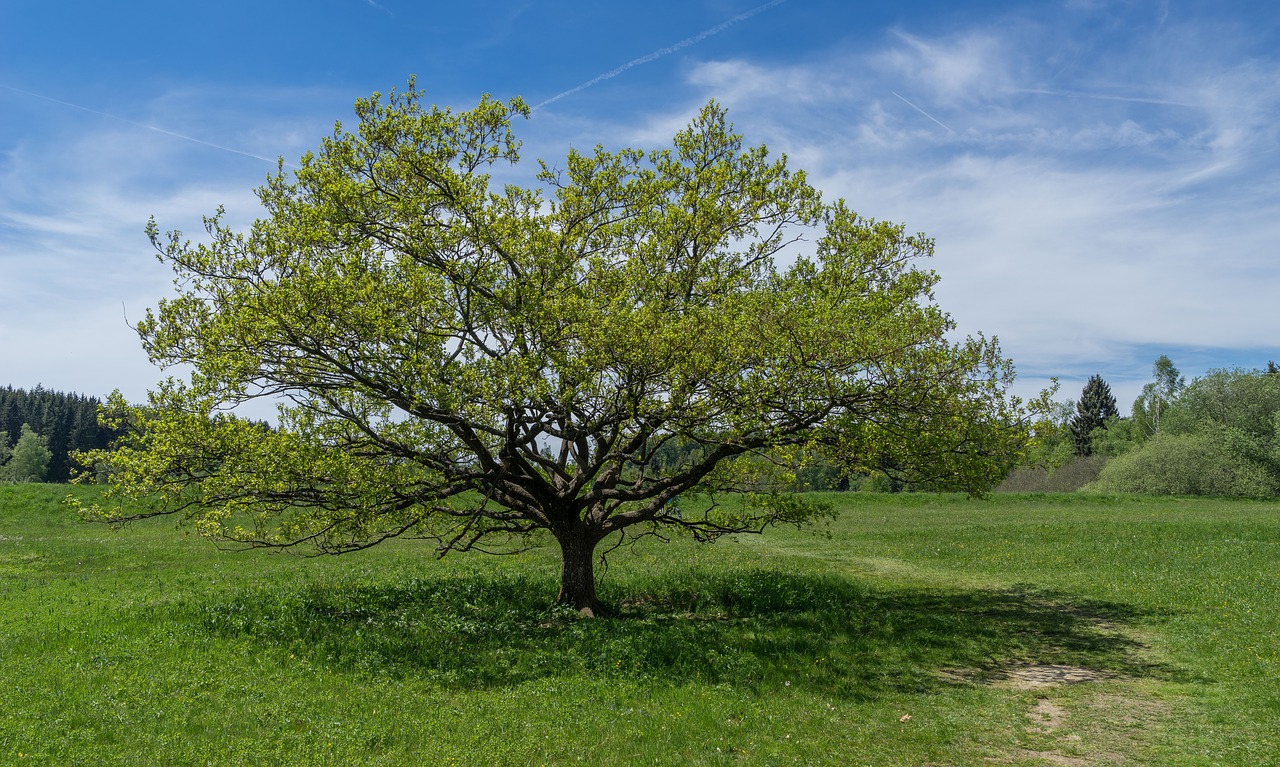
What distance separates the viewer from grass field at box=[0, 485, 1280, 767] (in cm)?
1108

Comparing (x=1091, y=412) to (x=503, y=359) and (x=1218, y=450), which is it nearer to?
(x=1218, y=450)

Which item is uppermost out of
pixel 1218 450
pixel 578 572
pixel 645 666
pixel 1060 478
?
pixel 1218 450

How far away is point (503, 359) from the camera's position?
55.4 ft

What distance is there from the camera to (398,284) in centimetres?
1585

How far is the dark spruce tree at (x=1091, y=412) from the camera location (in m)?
128

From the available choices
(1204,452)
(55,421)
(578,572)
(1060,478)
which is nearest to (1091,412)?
(1060,478)

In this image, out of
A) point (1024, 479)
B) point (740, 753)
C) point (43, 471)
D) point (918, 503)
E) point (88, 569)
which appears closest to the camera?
point (740, 753)

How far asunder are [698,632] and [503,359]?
7.84m

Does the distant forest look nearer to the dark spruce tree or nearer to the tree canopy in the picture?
the tree canopy

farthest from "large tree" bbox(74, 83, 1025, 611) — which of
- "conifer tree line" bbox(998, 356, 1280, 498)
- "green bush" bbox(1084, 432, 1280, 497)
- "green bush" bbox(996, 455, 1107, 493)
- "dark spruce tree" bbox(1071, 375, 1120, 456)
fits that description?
"dark spruce tree" bbox(1071, 375, 1120, 456)

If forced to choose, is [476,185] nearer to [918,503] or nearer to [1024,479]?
[918,503]

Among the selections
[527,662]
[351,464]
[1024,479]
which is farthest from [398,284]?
[1024,479]

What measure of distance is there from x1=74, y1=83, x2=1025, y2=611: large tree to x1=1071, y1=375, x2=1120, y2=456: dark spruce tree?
12819cm

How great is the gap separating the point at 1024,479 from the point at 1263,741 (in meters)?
103
